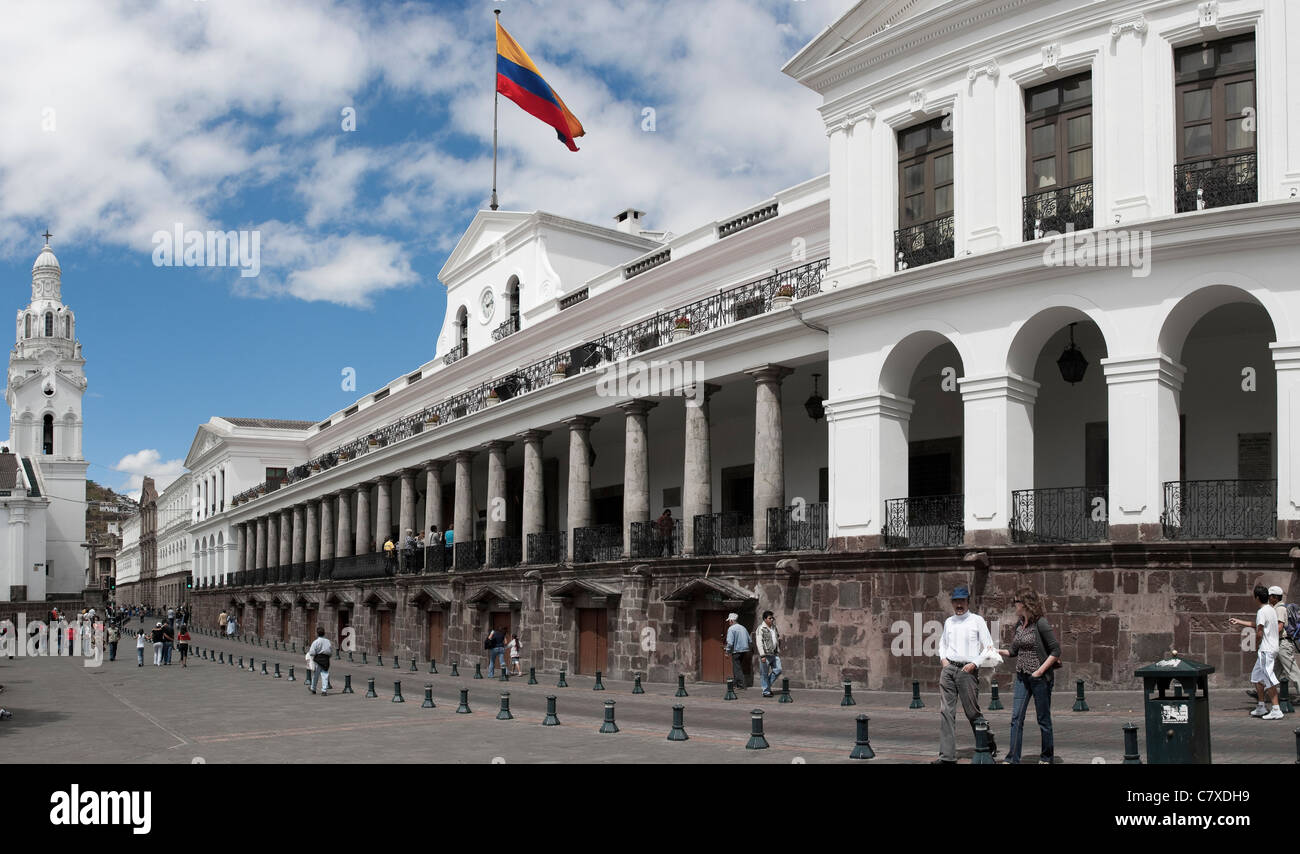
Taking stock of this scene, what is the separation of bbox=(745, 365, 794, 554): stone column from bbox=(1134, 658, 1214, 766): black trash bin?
14.9 m

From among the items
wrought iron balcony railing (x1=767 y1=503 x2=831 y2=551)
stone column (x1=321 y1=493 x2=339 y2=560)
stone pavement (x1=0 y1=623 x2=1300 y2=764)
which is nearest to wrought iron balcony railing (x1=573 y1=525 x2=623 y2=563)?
stone pavement (x1=0 y1=623 x2=1300 y2=764)

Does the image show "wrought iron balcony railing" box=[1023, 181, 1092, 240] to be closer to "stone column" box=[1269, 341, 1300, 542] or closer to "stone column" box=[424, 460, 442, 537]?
"stone column" box=[1269, 341, 1300, 542]

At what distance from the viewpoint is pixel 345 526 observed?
55.5 metres

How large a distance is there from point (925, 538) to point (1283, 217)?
8351 millimetres

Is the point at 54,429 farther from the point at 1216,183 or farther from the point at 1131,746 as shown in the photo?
the point at 1131,746

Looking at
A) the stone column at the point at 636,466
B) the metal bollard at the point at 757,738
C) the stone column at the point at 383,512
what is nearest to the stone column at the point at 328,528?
the stone column at the point at 383,512

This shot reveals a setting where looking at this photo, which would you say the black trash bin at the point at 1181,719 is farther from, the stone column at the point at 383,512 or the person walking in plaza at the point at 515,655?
the stone column at the point at 383,512

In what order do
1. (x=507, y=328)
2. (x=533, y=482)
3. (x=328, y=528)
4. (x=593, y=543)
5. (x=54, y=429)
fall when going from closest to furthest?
1. (x=593, y=543)
2. (x=533, y=482)
3. (x=507, y=328)
4. (x=328, y=528)
5. (x=54, y=429)

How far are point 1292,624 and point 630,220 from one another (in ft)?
114

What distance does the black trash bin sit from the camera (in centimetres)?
1121

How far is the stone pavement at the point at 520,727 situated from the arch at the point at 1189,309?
5759mm

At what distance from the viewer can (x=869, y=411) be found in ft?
77.7

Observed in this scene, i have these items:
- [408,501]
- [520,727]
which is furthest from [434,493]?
[520,727]

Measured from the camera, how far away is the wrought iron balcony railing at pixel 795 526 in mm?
25688
